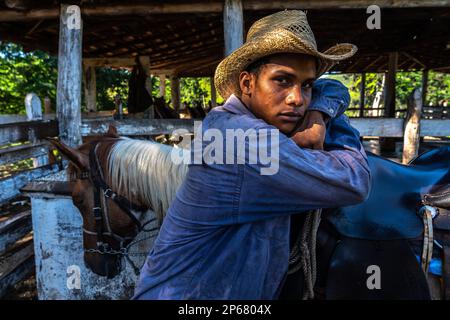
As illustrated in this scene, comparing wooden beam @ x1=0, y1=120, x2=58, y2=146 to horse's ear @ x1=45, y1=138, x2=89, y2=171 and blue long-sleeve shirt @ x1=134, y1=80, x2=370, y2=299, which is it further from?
blue long-sleeve shirt @ x1=134, y1=80, x2=370, y2=299

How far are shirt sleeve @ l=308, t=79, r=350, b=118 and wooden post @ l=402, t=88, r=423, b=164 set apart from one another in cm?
316

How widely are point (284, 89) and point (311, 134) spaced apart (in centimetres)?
19

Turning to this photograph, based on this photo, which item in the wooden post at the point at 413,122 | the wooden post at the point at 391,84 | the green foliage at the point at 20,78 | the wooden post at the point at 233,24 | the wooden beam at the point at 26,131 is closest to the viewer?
the wooden beam at the point at 26,131

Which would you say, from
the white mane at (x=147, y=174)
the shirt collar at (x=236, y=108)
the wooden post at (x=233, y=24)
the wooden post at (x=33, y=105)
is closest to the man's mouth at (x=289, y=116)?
the shirt collar at (x=236, y=108)

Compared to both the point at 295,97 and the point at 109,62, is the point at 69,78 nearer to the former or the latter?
the point at 295,97

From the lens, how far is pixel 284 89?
1112mm

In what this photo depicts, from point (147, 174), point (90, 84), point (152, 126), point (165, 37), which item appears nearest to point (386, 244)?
point (147, 174)

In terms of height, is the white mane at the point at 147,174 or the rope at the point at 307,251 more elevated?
the white mane at the point at 147,174

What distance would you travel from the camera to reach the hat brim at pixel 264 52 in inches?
41.6

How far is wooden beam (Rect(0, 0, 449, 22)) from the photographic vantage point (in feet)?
12.2

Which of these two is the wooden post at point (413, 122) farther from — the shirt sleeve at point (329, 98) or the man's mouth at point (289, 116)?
the man's mouth at point (289, 116)

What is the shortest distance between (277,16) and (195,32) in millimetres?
5554
